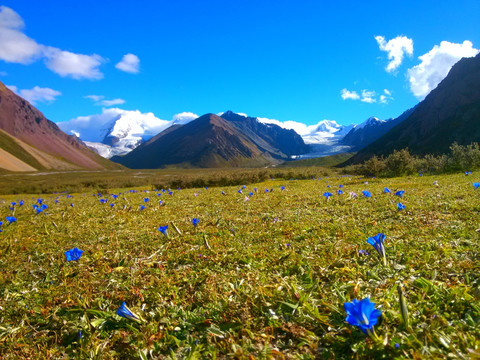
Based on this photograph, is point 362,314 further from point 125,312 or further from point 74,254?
point 74,254

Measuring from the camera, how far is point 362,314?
1.75 metres

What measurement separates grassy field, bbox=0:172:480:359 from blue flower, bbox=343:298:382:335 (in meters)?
Result: 0.11

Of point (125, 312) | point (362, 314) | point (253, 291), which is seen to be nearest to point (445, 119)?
point (253, 291)

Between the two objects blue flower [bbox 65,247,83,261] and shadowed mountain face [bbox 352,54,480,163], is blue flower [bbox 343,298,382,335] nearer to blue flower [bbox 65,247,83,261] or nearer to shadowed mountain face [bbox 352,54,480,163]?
blue flower [bbox 65,247,83,261]

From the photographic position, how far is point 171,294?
109 inches

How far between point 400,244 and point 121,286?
3.57 metres

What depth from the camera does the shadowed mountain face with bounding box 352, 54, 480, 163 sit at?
123150 millimetres

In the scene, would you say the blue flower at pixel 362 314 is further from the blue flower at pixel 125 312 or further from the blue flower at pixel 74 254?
the blue flower at pixel 74 254

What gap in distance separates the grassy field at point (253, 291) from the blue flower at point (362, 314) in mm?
113

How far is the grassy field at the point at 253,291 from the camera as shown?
196cm

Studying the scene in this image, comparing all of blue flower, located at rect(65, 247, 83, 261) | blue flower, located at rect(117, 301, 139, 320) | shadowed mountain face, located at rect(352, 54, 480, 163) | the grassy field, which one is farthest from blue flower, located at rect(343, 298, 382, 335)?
shadowed mountain face, located at rect(352, 54, 480, 163)

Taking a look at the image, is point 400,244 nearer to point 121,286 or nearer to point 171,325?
point 171,325

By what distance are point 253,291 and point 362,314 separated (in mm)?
1158

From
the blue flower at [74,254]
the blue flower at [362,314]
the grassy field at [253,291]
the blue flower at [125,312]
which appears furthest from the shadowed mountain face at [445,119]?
the blue flower at [125,312]
